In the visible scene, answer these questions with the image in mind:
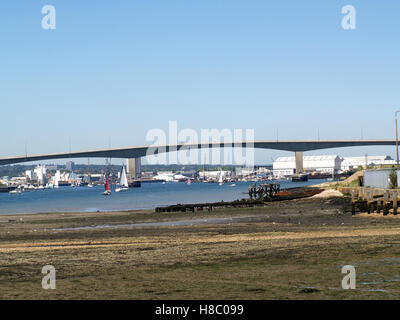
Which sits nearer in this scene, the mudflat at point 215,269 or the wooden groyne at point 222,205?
the mudflat at point 215,269

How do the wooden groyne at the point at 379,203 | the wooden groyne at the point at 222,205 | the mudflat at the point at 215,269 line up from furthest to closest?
the wooden groyne at the point at 222,205 → the wooden groyne at the point at 379,203 → the mudflat at the point at 215,269

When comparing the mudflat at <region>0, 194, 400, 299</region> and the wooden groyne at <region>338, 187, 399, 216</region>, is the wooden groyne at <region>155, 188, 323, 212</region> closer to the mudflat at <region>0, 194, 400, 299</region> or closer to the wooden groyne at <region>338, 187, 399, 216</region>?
the wooden groyne at <region>338, 187, 399, 216</region>

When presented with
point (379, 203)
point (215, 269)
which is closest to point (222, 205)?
point (379, 203)

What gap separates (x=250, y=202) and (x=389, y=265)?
55.9 meters

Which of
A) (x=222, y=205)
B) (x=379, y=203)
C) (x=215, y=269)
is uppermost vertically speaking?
(x=379, y=203)

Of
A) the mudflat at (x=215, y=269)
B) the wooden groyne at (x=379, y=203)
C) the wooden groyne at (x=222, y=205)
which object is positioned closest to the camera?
the mudflat at (x=215, y=269)

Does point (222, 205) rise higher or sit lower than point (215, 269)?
lower

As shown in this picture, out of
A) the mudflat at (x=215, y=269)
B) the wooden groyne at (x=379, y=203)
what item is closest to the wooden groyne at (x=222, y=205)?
the wooden groyne at (x=379, y=203)

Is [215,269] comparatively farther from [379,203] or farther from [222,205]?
[222,205]

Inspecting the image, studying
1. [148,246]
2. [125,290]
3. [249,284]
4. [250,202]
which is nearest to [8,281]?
[125,290]

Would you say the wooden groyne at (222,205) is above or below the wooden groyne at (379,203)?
below

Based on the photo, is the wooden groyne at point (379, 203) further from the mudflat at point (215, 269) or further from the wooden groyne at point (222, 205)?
the wooden groyne at point (222, 205)

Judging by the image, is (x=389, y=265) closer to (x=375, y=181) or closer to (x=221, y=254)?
(x=221, y=254)

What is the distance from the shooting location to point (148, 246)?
79.5 ft
